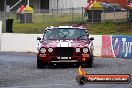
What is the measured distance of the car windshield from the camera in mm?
17312

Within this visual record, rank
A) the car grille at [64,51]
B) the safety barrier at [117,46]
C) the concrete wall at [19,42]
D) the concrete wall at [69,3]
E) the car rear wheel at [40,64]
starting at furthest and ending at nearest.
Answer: the concrete wall at [69,3] → the concrete wall at [19,42] → the safety barrier at [117,46] → the car rear wheel at [40,64] → the car grille at [64,51]

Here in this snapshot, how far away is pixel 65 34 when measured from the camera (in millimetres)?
17500

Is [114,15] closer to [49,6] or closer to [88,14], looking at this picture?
[88,14]

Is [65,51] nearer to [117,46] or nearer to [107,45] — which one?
[117,46]

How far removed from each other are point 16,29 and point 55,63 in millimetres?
26631

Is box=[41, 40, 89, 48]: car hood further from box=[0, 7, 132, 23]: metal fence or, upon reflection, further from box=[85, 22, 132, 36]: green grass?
box=[0, 7, 132, 23]: metal fence

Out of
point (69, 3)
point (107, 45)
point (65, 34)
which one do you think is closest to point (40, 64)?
point (65, 34)

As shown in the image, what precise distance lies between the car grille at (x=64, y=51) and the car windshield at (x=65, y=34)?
92 centimetres

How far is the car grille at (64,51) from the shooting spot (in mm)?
16156

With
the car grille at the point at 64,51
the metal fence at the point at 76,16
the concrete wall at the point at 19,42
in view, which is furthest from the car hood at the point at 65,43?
the metal fence at the point at 76,16

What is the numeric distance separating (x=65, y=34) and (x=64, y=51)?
1466mm

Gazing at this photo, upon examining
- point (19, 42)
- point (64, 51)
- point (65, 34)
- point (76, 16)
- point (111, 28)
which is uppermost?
point (65, 34)

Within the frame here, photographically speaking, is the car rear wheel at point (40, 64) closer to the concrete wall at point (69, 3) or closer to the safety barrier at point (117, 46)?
the safety barrier at point (117, 46)

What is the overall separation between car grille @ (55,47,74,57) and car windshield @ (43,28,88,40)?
0.92 m
